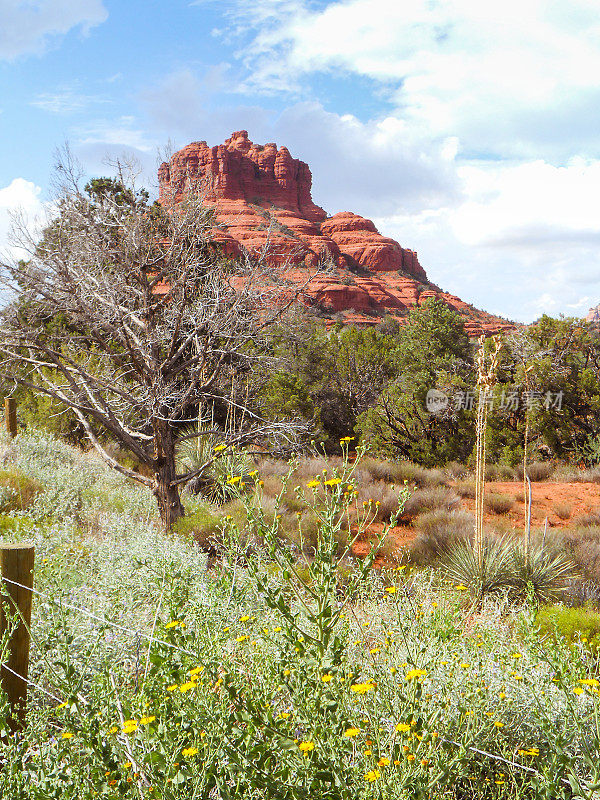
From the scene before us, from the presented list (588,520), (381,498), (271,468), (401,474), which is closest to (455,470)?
(401,474)

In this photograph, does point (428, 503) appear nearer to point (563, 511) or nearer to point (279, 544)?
point (563, 511)

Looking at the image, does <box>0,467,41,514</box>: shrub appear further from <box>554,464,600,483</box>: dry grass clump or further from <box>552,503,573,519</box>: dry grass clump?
<box>554,464,600,483</box>: dry grass clump

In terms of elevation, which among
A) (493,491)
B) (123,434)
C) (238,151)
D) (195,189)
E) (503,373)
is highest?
(238,151)

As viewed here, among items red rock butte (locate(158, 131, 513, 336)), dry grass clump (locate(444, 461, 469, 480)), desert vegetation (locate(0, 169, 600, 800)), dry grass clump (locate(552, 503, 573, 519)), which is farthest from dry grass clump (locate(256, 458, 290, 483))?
red rock butte (locate(158, 131, 513, 336))

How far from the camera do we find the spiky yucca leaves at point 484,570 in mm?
6344

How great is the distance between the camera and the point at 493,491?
11148 millimetres

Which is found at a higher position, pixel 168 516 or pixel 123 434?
pixel 123 434

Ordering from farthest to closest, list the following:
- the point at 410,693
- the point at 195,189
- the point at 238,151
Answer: the point at 238,151
the point at 195,189
the point at 410,693

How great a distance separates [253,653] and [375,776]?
1195 mm

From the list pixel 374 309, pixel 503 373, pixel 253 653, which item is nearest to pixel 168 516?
pixel 253 653

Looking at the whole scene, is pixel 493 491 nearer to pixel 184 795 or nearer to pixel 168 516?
pixel 168 516

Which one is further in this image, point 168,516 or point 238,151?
point 238,151

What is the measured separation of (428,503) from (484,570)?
370 cm

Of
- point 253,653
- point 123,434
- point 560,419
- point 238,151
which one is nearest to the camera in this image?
point 253,653
